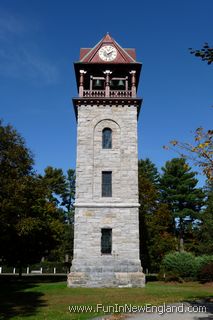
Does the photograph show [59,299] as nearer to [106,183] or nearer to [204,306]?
[204,306]

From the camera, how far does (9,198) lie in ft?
63.2

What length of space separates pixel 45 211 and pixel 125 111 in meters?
11.7

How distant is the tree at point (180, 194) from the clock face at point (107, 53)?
25904mm

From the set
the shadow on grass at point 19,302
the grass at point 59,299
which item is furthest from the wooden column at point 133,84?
the shadow on grass at point 19,302

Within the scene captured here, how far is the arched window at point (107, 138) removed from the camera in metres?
27.0

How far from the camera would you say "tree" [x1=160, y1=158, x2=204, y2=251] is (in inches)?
2045

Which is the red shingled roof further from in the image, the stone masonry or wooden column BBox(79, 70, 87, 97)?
the stone masonry

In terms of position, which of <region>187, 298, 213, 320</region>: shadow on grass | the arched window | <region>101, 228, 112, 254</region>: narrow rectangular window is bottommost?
<region>187, 298, 213, 320</region>: shadow on grass

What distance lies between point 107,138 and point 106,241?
7319mm

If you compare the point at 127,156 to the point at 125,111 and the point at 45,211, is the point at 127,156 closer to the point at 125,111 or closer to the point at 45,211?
the point at 125,111

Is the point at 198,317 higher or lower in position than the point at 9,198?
lower

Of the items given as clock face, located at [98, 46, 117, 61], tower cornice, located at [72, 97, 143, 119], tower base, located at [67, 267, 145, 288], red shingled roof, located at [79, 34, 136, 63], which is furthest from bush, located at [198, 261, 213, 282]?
clock face, located at [98, 46, 117, 61]

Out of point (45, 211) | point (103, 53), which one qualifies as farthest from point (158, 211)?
point (103, 53)

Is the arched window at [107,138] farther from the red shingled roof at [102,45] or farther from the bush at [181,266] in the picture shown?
the bush at [181,266]
